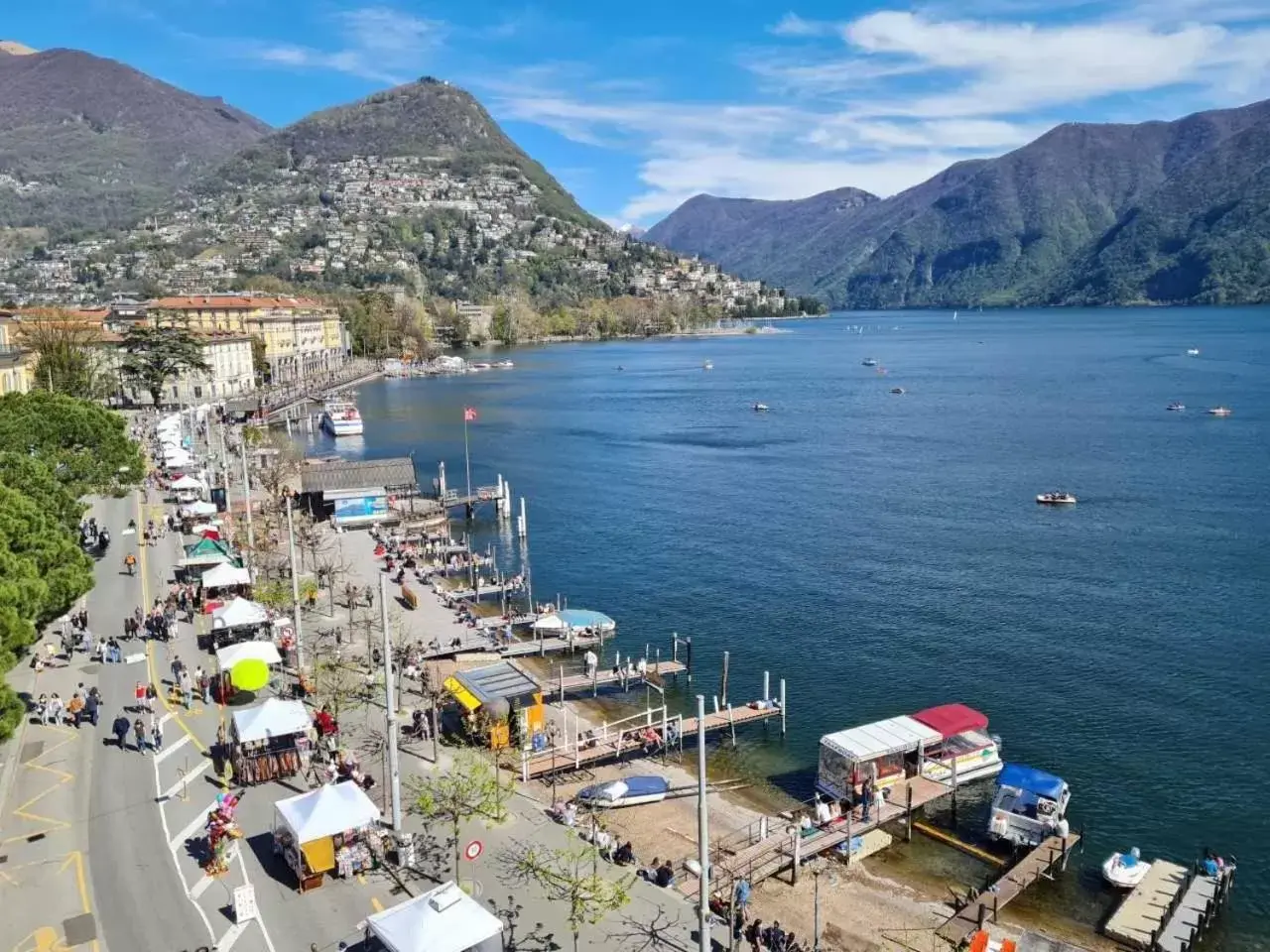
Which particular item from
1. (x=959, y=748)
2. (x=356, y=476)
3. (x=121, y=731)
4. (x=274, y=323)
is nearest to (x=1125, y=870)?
(x=959, y=748)

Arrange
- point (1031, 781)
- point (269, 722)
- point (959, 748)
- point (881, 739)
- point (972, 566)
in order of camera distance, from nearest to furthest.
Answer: point (269, 722), point (1031, 781), point (881, 739), point (959, 748), point (972, 566)

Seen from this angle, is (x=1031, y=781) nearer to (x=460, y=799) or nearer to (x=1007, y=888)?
Result: (x=1007, y=888)

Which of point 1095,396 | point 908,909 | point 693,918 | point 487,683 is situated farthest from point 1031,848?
point 1095,396

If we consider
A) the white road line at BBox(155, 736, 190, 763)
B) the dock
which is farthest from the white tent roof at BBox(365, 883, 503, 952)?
the white road line at BBox(155, 736, 190, 763)

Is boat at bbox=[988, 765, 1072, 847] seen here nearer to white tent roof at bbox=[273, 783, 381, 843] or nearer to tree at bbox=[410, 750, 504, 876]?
tree at bbox=[410, 750, 504, 876]

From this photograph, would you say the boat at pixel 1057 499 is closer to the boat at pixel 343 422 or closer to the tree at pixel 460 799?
the tree at pixel 460 799

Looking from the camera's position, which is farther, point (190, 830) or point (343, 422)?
point (343, 422)
